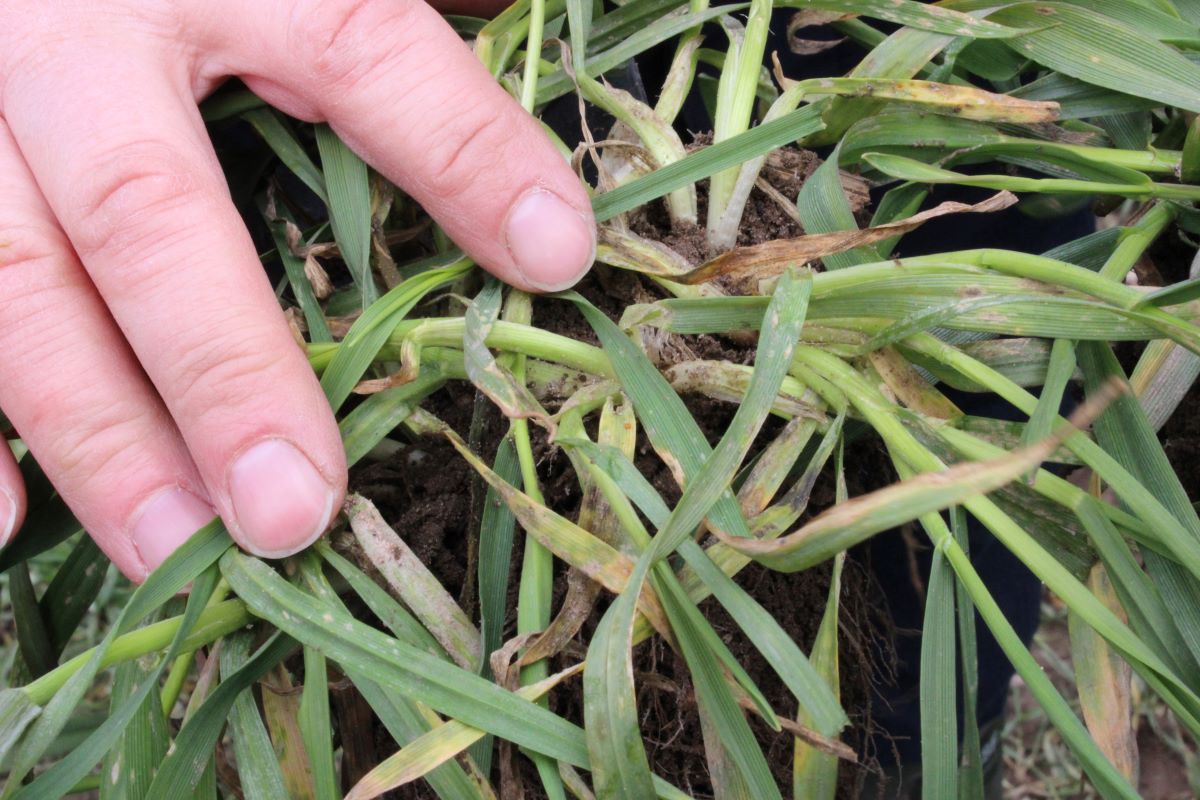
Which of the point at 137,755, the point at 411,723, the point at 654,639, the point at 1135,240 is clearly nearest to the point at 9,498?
the point at 137,755

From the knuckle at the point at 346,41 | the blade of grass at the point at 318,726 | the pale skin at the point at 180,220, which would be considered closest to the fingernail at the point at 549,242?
the pale skin at the point at 180,220

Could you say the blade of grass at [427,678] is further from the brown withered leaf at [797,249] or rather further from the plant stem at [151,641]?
the brown withered leaf at [797,249]

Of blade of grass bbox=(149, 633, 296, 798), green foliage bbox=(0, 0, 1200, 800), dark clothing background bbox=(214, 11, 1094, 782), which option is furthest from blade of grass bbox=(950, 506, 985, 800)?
blade of grass bbox=(149, 633, 296, 798)

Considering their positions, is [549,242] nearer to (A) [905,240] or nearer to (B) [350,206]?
(B) [350,206]

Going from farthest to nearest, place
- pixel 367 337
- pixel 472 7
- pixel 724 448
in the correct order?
pixel 472 7 → pixel 367 337 → pixel 724 448

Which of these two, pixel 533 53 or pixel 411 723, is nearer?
pixel 411 723

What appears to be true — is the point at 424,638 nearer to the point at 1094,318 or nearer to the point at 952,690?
the point at 952,690

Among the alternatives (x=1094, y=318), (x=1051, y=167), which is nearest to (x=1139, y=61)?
(x=1051, y=167)
